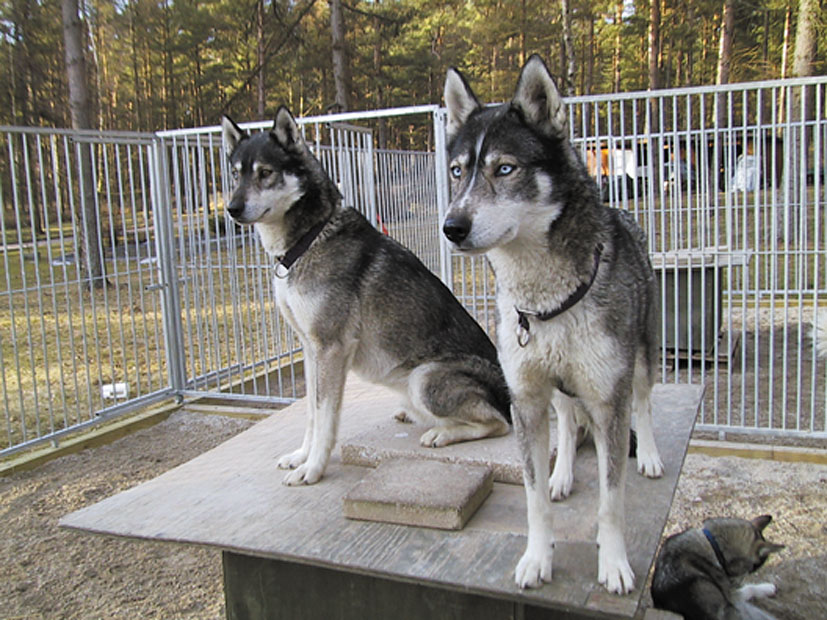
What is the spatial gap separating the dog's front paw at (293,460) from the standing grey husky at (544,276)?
1448mm

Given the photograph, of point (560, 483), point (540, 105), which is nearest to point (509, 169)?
point (540, 105)

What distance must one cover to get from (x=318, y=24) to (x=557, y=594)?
103 ft

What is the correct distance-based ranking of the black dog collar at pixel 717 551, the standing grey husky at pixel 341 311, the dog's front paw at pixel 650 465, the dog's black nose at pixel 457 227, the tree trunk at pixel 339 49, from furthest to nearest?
the tree trunk at pixel 339 49, the standing grey husky at pixel 341 311, the black dog collar at pixel 717 551, the dog's front paw at pixel 650 465, the dog's black nose at pixel 457 227

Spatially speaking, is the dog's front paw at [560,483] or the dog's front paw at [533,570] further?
the dog's front paw at [560,483]

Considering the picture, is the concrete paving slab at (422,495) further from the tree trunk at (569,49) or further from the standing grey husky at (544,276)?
the tree trunk at (569,49)

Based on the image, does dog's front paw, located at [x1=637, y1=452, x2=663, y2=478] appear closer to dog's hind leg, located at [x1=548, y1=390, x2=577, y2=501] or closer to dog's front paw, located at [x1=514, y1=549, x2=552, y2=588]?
dog's hind leg, located at [x1=548, y1=390, x2=577, y2=501]

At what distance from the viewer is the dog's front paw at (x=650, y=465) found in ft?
9.52

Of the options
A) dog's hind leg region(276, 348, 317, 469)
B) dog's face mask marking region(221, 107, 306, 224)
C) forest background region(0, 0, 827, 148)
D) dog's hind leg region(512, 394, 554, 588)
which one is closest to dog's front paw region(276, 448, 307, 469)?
dog's hind leg region(276, 348, 317, 469)

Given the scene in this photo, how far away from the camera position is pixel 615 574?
2100mm

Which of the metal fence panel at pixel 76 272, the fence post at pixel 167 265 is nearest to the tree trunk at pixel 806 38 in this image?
the fence post at pixel 167 265

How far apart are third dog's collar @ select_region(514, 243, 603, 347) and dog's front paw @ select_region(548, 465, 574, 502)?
0.86 meters

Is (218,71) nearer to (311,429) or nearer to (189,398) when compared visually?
(189,398)

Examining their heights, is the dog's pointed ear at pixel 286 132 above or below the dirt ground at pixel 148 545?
above

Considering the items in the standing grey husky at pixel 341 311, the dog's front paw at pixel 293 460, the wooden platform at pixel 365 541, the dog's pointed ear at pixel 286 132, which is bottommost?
the wooden platform at pixel 365 541
